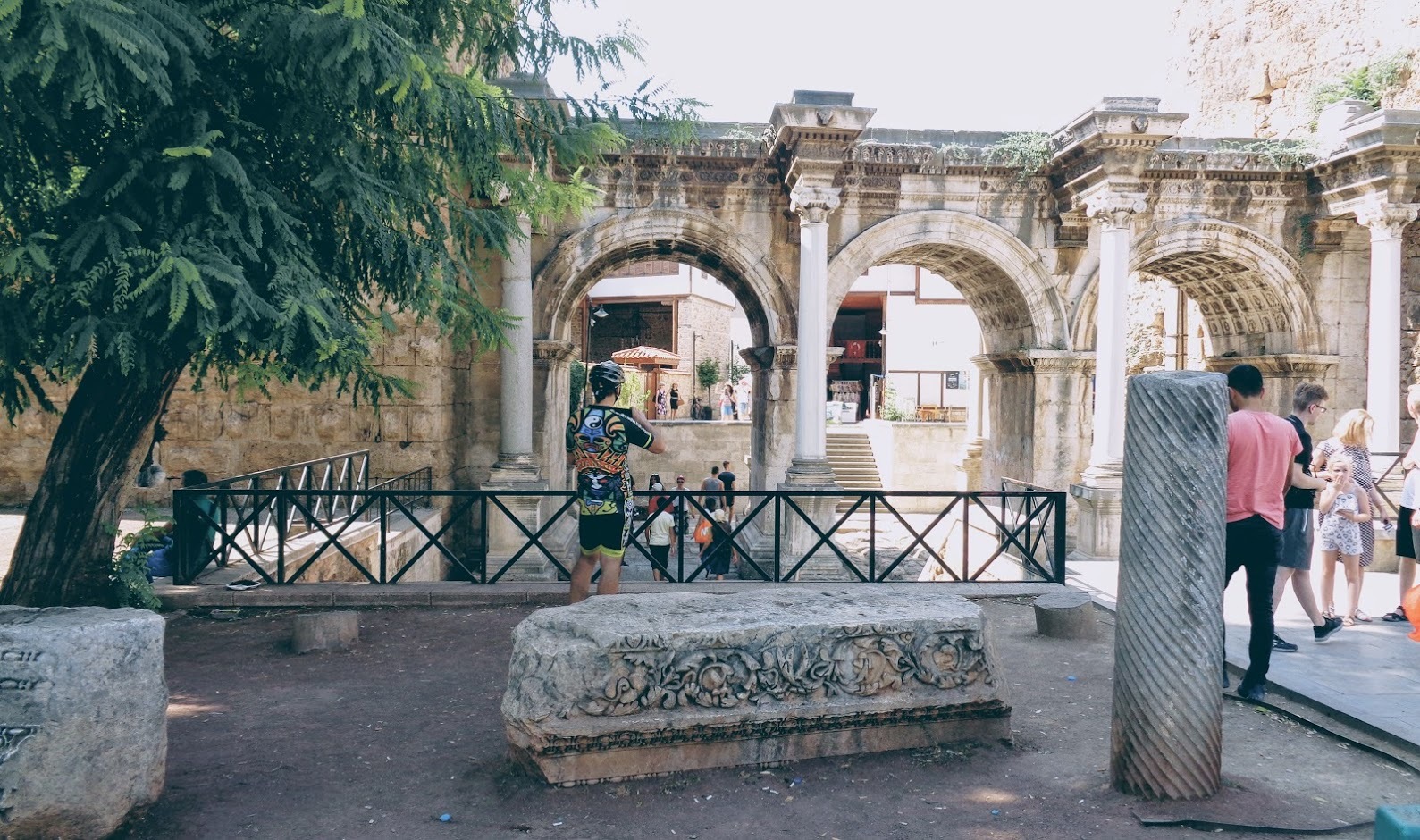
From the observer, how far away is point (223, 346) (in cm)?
533

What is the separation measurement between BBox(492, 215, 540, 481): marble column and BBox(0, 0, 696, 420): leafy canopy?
5.16 meters

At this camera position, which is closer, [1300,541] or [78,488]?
[1300,541]

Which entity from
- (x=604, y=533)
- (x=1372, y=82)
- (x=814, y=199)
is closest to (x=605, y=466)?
(x=604, y=533)

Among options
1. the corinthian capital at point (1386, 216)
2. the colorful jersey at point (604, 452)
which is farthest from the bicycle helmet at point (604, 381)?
the corinthian capital at point (1386, 216)

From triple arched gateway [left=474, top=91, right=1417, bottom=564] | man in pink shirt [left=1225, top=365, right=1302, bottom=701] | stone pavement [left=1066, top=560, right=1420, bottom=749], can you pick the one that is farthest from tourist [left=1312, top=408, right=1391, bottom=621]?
triple arched gateway [left=474, top=91, right=1417, bottom=564]

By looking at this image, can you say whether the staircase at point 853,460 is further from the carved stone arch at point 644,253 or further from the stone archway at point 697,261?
the carved stone arch at point 644,253

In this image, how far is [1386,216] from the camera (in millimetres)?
12164

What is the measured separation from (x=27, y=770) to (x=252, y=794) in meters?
0.86

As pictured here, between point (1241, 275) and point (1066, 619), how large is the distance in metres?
10.2

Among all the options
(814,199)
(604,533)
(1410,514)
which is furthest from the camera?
(814,199)

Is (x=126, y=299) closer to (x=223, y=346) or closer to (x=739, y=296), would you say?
(x=223, y=346)

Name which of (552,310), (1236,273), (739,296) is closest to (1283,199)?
(1236,273)

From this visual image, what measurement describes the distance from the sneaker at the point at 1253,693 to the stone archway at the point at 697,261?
846cm

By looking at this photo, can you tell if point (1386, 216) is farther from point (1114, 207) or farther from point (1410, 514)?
point (1410, 514)
